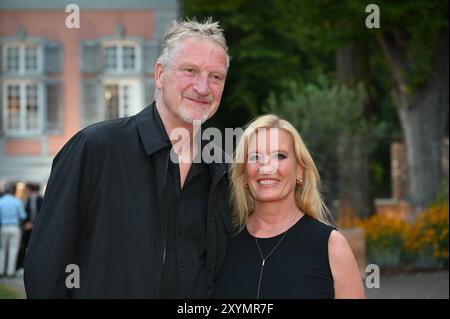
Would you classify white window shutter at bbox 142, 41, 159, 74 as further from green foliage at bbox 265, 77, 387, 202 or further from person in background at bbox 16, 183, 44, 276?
person in background at bbox 16, 183, 44, 276

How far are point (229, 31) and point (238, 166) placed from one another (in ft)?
75.8

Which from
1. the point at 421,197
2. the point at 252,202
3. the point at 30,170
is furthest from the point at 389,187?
the point at 252,202

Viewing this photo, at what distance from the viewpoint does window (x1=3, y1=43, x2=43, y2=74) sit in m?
28.5

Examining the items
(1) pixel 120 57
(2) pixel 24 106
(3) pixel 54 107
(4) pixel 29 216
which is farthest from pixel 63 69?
(4) pixel 29 216

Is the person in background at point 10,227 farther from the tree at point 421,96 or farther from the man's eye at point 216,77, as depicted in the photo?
the man's eye at point 216,77

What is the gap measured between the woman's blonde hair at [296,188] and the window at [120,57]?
24147 mm

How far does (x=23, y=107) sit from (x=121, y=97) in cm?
291

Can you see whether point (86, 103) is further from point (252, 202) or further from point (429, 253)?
point (252, 202)

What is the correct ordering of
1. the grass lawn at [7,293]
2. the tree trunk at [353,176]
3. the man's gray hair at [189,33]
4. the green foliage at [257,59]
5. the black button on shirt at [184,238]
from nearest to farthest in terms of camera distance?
the black button on shirt at [184,238] → the man's gray hair at [189,33] → the grass lawn at [7,293] → the tree trunk at [353,176] → the green foliage at [257,59]

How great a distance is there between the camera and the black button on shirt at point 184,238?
13.2 ft

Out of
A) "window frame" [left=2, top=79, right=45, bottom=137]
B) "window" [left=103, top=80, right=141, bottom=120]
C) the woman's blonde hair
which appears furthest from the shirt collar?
"window frame" [left=2, top=79, right=45, bottom=137]

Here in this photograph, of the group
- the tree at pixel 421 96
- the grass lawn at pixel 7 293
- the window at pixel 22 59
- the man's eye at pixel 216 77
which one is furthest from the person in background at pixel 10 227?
the window at pixel 22 59

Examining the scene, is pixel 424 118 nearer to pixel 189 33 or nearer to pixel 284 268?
pixel 284 268

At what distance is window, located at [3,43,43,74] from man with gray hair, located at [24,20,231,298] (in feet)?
81.8
